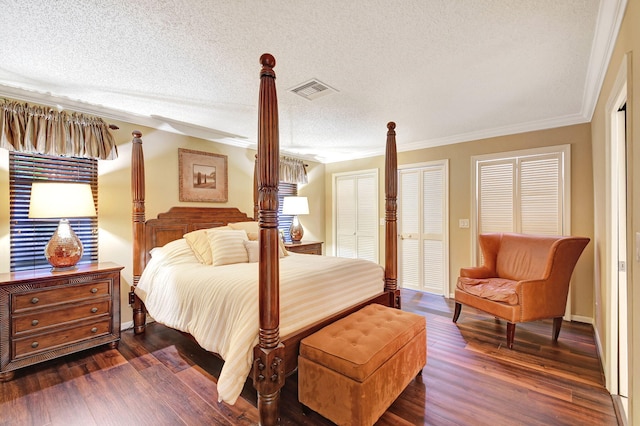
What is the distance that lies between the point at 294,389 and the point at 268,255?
119 cm

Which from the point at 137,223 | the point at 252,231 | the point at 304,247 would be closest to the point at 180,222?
the point at 137,223

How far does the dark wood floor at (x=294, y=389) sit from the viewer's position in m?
1.82

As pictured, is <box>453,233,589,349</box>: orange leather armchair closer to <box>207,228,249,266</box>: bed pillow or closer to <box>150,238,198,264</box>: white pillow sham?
<box>207,228,249,266</box>: bed pillow

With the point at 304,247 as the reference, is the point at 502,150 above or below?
above

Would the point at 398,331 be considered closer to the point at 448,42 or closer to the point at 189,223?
the point at 448,42

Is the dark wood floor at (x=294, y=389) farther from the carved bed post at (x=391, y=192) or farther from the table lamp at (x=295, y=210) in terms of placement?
the table lamp at (x=295, y=210)

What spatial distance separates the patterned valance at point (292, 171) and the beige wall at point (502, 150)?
2.92ft

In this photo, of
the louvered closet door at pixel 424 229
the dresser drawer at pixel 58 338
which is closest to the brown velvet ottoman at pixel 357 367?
the dresser drawer at pixel 58 338

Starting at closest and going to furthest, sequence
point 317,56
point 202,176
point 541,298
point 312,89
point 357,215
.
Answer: point 317,56
point 312,89
point 541,298
point 202,176
point 357,215

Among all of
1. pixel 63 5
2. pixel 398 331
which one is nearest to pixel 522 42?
pixel 398 331

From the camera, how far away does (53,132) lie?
269 centimetres

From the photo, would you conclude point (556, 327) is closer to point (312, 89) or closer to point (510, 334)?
point (510, 334)

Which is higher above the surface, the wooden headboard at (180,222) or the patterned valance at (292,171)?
the patterned valance at (292,171)

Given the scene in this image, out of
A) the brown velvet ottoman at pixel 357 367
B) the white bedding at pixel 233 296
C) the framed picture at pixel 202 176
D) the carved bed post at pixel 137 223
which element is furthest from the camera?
the framed picture at pixel 202 176
